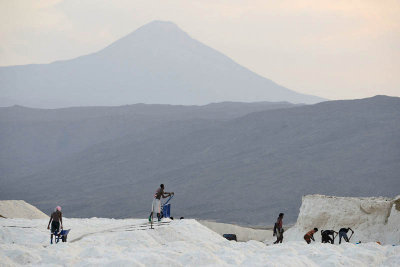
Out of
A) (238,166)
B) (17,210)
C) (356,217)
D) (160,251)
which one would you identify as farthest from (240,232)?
(238,166)

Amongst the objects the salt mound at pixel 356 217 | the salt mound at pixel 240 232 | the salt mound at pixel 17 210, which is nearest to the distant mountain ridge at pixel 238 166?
the salt mound at pixel 240 232

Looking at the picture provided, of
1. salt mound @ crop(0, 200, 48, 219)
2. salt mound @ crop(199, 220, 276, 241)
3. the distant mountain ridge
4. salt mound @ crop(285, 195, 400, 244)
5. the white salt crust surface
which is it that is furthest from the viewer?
the distant mountain ridge

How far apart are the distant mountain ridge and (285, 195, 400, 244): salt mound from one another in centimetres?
3087

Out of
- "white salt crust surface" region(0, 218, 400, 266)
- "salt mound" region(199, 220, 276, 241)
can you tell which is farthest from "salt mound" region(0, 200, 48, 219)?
"white salt crust surface" region(0, 218, 400, 266)

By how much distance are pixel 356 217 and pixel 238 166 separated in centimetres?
5262

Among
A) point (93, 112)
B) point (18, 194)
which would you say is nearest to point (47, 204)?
point (18, 194)

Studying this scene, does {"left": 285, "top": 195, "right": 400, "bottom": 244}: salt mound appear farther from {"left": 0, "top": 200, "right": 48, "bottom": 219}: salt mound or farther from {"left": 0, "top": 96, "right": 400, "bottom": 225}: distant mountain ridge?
{"left": 0, "top": 96, "right": 400, "bottom": 225}: distant mountain ridge

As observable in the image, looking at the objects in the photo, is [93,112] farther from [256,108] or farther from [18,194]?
[18,194]

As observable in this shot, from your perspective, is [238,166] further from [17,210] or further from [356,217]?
[356,217]

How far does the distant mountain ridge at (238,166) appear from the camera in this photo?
7119 centimetres

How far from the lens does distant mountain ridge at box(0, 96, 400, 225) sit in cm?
7119

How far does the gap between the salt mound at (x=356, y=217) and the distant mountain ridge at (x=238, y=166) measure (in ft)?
101

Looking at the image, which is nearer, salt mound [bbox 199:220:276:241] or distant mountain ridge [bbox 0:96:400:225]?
salt mound [bbox 199:220:276:241]

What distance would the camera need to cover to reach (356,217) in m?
30.6
